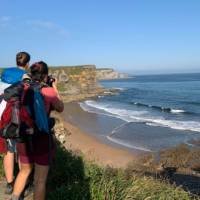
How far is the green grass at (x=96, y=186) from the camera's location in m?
4.65

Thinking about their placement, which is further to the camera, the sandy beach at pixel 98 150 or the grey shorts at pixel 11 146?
the sandy beach at pixel 98 150

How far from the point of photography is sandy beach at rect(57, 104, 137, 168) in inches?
681

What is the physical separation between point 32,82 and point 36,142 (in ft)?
2.00

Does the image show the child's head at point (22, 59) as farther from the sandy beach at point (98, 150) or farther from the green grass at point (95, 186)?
the sandy beach at point (98, 150)

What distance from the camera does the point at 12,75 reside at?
4.63m

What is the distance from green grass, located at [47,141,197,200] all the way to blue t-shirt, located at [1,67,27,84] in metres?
1.45

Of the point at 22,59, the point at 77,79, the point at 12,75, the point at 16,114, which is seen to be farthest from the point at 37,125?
the point at 77,79

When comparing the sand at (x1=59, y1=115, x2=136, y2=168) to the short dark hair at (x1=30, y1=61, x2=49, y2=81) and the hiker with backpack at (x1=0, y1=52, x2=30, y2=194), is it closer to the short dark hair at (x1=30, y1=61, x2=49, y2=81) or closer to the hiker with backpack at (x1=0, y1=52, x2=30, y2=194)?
the hiker with backpack at (x1=0, y1=52, x2=30, y2=194)

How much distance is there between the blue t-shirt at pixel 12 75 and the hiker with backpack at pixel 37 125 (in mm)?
594

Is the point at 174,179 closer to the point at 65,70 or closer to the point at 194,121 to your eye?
the point at 194,121

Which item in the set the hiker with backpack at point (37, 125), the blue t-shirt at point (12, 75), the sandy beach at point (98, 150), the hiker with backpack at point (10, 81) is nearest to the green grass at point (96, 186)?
the hiker with backpack at point (10, 81)

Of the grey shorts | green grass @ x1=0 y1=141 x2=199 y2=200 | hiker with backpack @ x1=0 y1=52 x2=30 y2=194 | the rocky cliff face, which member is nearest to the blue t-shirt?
hiker with backpack @ x1=0 y1=52 x2=30 y2=194

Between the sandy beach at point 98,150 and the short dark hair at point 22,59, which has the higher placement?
the short dark hair at point 22,59

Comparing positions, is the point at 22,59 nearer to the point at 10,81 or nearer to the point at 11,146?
the point at 10,81
